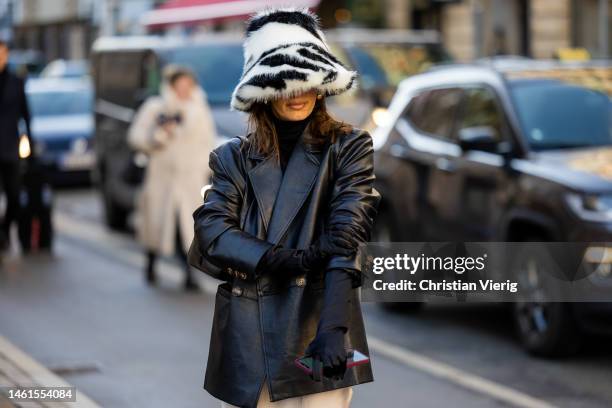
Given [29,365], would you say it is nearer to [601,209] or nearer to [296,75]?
[601,209]

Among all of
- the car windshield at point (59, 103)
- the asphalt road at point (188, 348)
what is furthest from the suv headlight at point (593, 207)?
the car windshield at point (59, 103)

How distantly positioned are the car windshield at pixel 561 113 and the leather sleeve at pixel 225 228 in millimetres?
4913

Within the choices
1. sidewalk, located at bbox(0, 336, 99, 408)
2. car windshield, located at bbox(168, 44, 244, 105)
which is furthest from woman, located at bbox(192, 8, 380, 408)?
car windshield, located at bbox(168, 44, 244, 105)

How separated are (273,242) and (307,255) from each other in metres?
0.13

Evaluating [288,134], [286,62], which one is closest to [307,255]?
[288,134]

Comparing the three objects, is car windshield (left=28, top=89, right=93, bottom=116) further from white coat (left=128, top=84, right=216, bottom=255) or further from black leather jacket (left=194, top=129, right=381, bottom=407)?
black leather jacket (left=194, top=129, right=381, bottom=407)

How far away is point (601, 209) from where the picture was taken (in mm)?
7852

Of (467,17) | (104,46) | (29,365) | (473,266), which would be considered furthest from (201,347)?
(467,17)

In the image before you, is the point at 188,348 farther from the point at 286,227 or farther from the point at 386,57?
the point at 386,57

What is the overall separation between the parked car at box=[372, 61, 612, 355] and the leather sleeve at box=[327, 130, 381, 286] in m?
3.81

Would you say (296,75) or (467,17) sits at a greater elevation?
(296,75)

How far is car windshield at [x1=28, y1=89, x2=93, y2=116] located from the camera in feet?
73.6

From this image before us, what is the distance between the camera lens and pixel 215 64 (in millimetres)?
14094

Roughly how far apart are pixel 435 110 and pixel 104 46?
692 centimetres
